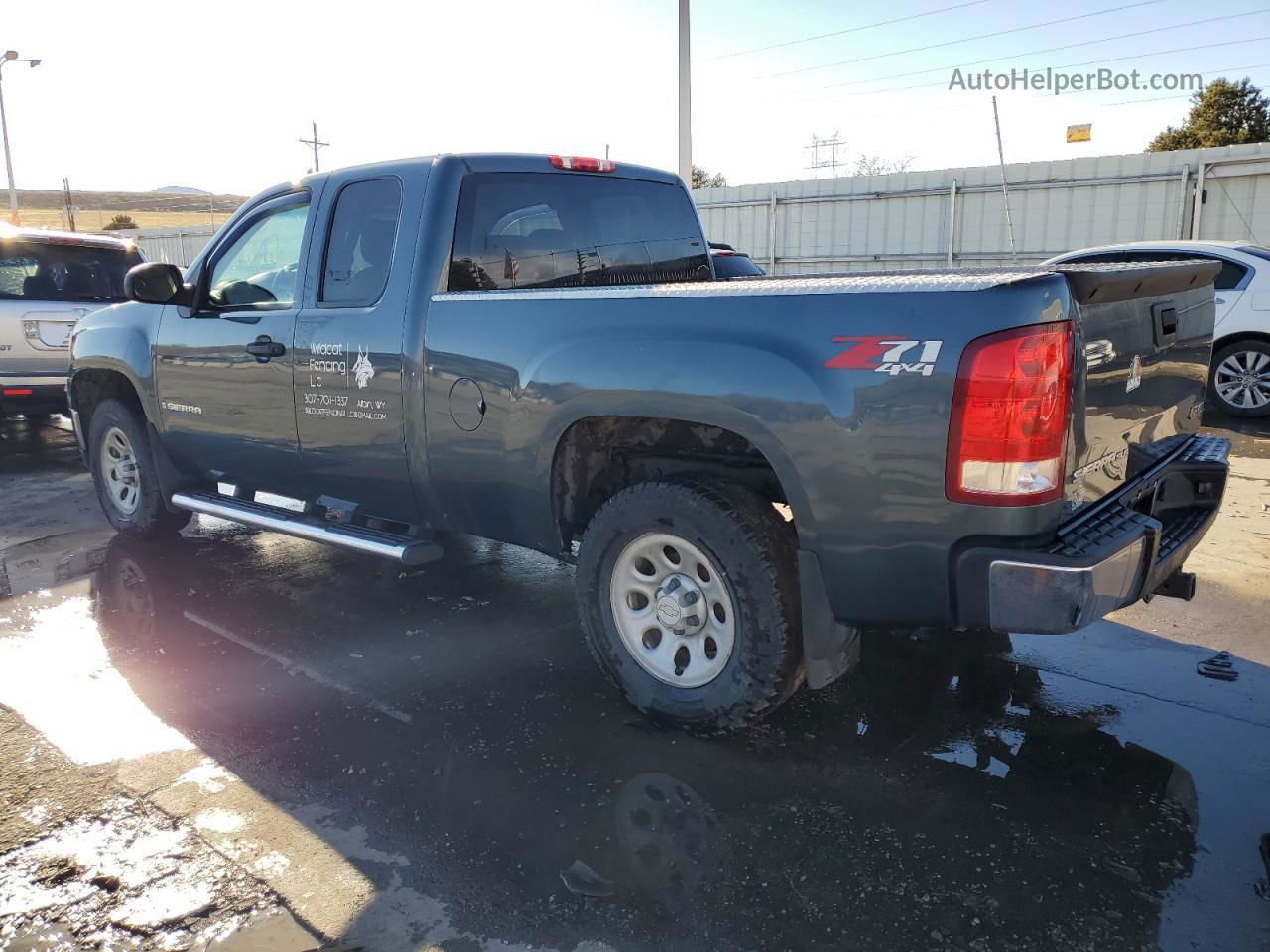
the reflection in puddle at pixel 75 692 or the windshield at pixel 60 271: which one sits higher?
the windshield at pixel 60 271

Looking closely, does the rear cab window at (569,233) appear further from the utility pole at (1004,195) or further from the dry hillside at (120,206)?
the dry hillside at (120,206)

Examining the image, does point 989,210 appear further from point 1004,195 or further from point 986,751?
point 986,751

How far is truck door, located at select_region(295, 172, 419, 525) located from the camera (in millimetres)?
3992

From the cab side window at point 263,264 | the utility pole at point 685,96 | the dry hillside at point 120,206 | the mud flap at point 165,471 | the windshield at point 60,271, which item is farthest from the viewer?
the dry hillside at point 120,206

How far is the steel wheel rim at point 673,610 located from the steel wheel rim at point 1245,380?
26.5ft

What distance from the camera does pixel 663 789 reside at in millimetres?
3061

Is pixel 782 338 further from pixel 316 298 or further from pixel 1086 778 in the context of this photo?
pixel 316 298

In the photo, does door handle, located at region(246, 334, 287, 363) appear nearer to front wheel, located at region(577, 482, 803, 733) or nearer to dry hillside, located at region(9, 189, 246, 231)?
front wheel, located at region(577, 482, 803, 733)

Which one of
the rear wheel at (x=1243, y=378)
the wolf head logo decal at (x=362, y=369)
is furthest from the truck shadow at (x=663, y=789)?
the rear wheel at (x=1243, y=378)

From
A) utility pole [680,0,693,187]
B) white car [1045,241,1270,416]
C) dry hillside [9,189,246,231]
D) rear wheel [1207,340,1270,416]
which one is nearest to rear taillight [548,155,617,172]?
white car [1045,241,1270,416]

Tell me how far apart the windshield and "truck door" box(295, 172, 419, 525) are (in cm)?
567

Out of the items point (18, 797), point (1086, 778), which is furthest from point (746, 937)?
point (18, 797)

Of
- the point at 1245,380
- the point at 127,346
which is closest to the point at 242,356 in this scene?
the point at 127,346

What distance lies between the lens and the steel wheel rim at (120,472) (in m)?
5.85
